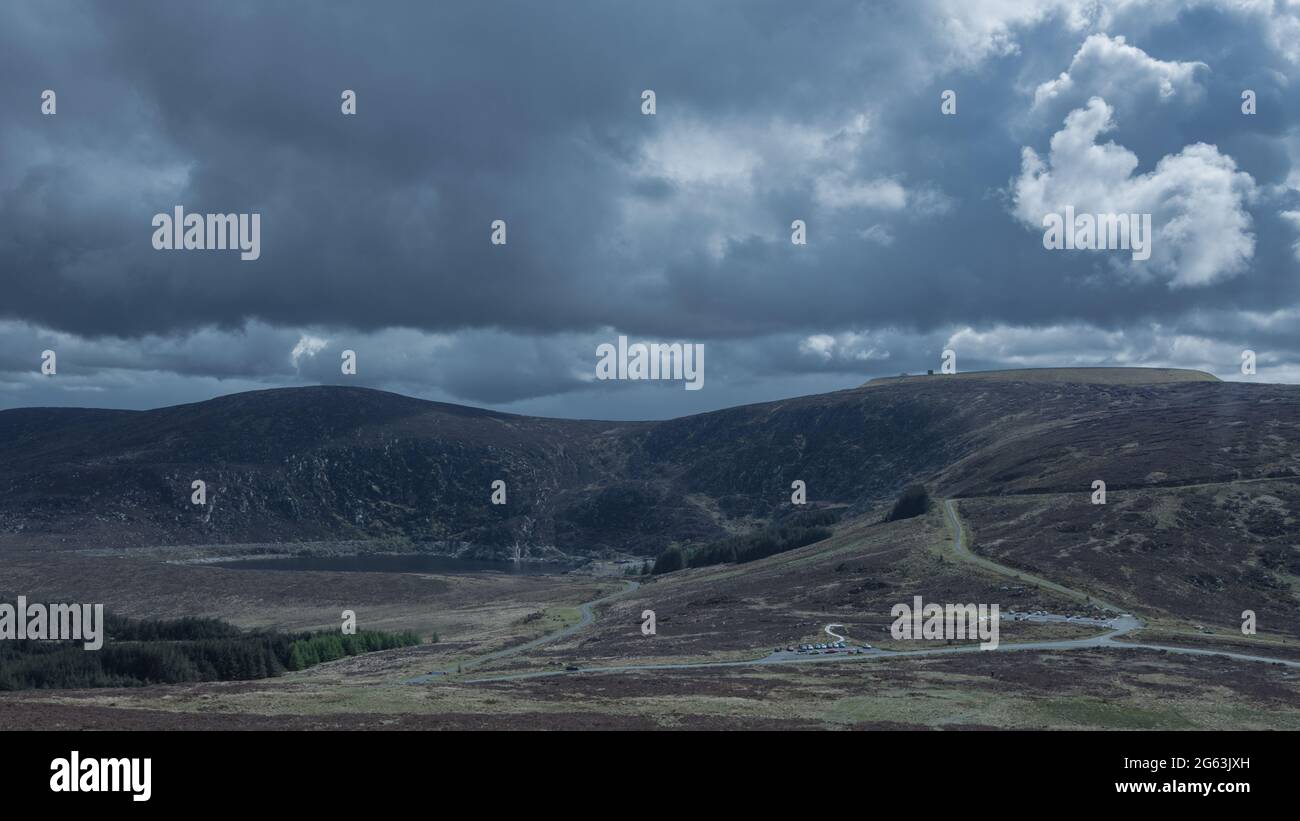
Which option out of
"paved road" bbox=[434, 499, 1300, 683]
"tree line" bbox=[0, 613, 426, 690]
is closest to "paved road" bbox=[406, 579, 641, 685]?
"paved road" bbox=[434, 499, 1300, 683]

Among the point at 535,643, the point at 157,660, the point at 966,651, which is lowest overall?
the point at 535,643

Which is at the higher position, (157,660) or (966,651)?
(966,651)

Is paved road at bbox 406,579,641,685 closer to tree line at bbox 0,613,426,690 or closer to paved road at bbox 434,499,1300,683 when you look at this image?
paved road at bbox 434,499,1300,683

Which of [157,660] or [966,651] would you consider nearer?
[966,651]

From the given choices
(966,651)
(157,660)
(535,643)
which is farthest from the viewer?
(535,643)

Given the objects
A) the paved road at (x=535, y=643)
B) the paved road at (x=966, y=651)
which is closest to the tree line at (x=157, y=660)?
the paved road at (x=535, y=643)

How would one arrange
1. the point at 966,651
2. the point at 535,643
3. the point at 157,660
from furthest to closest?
the point at 535,643, the point at 157,660, the point at 966,651

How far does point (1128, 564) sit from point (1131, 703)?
194 ft

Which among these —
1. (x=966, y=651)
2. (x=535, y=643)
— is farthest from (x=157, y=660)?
(x=966, y=651)

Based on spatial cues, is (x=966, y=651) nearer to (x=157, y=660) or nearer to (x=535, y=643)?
(x=535, y=643)

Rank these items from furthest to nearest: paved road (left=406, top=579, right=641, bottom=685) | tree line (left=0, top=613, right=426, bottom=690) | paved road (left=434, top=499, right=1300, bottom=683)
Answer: tree line (left=0, top=613, right=426, bottom=690) → paved road (left=406, top=579, right=641, bottom=685) → paved road (left=434, top=499, right=1300, bottom=683)
